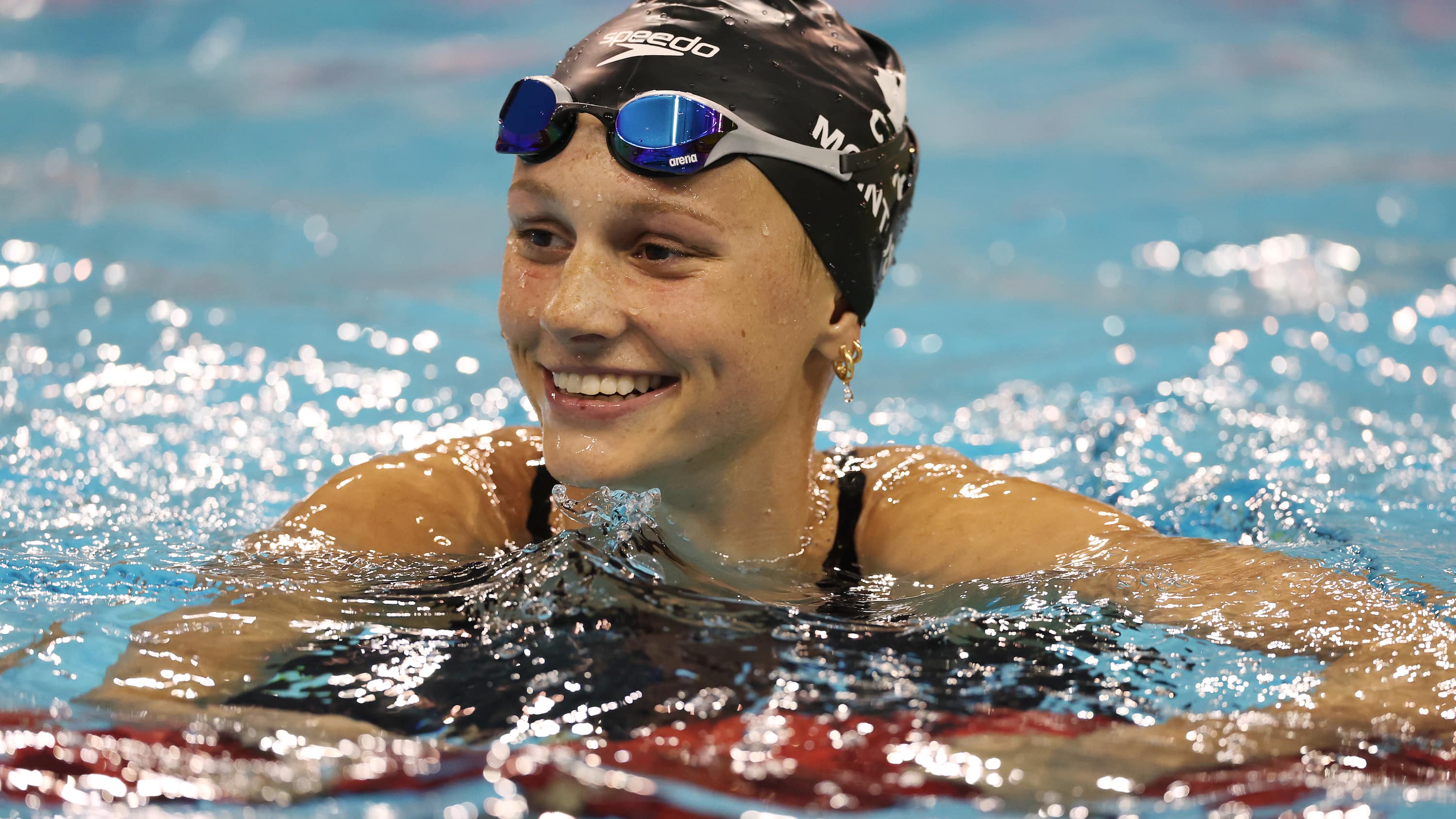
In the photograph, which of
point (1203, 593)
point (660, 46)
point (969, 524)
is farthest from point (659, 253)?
point (1203, 593)

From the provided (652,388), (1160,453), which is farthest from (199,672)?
(1160,453)

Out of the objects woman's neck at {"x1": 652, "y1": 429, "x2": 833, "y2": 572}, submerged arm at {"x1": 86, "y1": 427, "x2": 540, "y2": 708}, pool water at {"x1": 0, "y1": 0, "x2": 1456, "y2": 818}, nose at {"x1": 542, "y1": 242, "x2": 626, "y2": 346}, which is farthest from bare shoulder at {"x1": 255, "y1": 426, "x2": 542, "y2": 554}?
nose at {"x1": 542, "y1": 242, "x2": 626, "y2": 346}

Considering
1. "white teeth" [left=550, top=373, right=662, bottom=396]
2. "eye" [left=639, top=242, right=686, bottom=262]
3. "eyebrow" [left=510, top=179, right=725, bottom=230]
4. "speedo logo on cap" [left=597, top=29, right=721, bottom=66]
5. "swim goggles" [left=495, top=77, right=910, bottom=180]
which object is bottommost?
"white teeth" [left=550, top=373, right=662, bottom=396]

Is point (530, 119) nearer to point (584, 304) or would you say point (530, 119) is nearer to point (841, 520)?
point (584, 304)

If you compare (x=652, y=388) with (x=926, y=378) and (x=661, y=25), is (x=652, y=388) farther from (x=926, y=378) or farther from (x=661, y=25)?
(x=926, y=378)

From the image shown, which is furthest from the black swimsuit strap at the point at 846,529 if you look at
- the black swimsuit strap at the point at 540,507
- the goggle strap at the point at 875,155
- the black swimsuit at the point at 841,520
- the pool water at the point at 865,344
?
the goggle strap at the point at 875,155

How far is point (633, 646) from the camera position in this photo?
7.19 ft

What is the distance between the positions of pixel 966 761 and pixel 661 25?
5.22ft

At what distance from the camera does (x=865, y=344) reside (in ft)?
23.7

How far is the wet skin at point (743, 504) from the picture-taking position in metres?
2.19

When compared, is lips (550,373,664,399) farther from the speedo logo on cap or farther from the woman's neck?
the speedo logo on cap

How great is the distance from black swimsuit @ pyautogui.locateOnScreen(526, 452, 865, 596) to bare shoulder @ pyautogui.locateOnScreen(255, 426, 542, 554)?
2 cm

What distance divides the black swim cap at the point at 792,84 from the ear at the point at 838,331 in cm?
2

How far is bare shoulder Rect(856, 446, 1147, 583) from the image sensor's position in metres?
2.85
